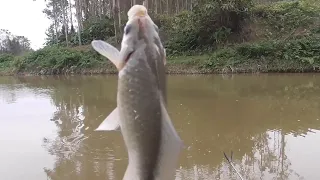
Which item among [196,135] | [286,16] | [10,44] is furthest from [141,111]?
[10,44]

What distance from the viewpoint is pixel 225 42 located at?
72.4ft

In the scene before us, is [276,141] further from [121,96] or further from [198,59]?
[198,59]

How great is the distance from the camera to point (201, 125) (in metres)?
8.42

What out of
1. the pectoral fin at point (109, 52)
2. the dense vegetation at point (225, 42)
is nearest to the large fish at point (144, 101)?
the pectoral fin at point (109, 52)

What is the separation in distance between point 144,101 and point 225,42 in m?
21.6

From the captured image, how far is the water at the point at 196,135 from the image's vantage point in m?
5.73

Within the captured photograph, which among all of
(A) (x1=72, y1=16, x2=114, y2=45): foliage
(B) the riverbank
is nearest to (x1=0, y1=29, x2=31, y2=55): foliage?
(A) (x1=72, y1=16, x2=114, y2=45): foliage

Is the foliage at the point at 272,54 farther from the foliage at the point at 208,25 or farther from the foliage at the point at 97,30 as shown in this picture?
the foliage at the point at 97,30

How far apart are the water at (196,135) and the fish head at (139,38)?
4.00m

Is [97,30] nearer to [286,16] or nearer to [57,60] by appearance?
[57,60]

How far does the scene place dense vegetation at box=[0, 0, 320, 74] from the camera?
19.3 metres

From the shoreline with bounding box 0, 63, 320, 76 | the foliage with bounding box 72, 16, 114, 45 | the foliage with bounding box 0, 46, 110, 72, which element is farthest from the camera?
the foliage with bounding box 72, 16, 114, 45

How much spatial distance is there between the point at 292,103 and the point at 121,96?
10.3 metres

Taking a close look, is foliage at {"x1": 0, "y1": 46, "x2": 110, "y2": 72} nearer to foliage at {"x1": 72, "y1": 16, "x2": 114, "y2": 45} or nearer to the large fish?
foliage at {"x1": 72, "y1": 16, "x2": 114, "y2": 45}
